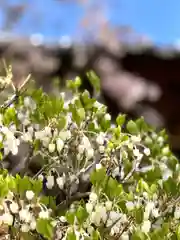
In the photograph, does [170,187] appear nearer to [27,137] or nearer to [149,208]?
[149,208]

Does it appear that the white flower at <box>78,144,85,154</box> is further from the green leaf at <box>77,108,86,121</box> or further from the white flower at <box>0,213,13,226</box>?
the white flower at <box>0,213,13,226</box>

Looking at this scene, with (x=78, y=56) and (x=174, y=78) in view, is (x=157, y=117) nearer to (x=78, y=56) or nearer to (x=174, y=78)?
(x=174, y=78)

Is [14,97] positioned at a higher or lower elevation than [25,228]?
higher

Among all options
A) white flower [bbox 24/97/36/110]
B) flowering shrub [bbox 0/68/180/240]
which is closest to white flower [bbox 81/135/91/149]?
flowering shrub [bbox 0/68/180/240]

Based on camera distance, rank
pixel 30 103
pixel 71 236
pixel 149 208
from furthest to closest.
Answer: pixel 30 103, pixel 149 208, pixel 71 236

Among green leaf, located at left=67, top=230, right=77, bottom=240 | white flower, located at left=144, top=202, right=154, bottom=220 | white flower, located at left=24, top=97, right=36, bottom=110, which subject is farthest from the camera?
white flower, located at left=24, top=97, right=36, bottom=110

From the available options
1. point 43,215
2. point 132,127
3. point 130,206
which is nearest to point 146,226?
point 130,206

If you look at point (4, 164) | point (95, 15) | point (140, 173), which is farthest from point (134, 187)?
point (95, 15)

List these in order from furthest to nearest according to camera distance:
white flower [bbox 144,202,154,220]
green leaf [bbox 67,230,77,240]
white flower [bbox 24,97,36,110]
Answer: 1. white flower [bbox 24,97,36,110]
2. white flower [bbox 144,202,154,220]
3. green leaf [bbox 67,230,77,240]

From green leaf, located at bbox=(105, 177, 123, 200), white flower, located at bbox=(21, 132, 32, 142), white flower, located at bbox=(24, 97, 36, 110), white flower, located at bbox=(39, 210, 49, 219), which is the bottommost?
white flower, located at bbox=(39, 210, 49, 219)
